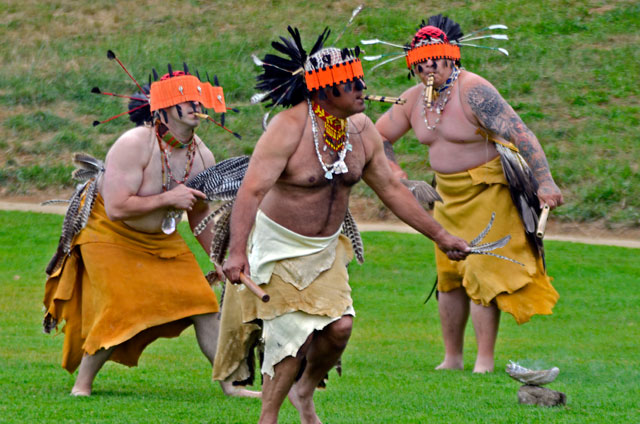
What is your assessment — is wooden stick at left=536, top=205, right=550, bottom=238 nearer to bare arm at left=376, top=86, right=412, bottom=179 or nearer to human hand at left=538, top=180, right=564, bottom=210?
human hand at left=538, top=180, right=564, bottom=210

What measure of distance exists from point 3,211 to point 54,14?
11.0m

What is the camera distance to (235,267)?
14.6ft

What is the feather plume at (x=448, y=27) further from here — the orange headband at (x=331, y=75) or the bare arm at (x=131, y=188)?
the orange headband at (x=331, y=75)

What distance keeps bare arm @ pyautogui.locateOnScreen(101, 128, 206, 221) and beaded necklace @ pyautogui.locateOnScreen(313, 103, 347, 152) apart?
122 centimetres

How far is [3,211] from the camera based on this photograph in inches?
612

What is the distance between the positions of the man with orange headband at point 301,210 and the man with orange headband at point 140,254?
121 cm

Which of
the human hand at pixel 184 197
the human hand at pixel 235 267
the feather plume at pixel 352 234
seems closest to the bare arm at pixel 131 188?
the human hand at pixel 184 197

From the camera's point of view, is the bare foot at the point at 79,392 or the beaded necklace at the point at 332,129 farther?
the bare foot at the point at 79,392

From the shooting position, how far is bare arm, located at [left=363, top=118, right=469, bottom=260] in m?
5.03

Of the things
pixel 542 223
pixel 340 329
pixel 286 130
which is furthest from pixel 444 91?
pixel 340 329

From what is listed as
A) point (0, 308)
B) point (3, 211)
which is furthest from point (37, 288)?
point (3, 211)

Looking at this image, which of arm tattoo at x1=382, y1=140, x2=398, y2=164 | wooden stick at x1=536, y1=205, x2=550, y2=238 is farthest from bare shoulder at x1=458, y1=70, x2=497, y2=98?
wooden stick at x1=536, y1=205, x2=550, y2=238

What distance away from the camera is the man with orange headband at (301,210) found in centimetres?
467

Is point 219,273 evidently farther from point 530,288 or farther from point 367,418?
point 530,288
